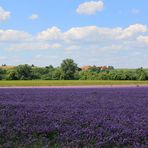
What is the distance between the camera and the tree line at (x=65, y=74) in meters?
67.0

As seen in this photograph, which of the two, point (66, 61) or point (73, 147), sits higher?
point (66, 61)

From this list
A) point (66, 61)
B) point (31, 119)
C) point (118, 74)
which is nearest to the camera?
point (31, 119)

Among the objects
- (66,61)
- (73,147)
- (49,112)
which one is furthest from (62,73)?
(73,147)

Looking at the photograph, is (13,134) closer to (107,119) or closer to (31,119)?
(31,119)

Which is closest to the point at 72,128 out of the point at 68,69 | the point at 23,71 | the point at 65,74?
the point at 23,71

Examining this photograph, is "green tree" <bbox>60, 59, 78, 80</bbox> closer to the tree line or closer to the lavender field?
the tree line

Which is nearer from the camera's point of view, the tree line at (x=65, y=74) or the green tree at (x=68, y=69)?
the tree line at (x=65, y=74)

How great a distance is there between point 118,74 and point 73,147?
59.6 metres

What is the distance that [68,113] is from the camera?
12250 millimetres

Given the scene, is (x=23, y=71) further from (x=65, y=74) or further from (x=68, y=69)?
(x=68, y=69)

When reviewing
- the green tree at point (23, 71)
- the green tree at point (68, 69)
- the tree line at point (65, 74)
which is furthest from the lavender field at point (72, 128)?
the green tree at point (68, 69)

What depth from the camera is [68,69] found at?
2840 inches

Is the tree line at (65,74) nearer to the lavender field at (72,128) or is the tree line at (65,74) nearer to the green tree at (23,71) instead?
the green tree at (23,71)

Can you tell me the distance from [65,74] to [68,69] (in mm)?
1975
